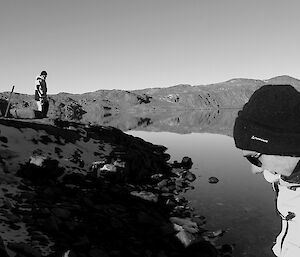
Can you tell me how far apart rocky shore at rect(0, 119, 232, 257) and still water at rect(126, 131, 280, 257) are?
2.54ft

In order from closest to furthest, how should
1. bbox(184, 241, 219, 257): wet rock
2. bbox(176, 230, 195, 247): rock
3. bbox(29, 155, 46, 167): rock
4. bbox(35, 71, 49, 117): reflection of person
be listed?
bbox(184, 241, 219, 257): wet rock, bbox(176, 230, 195, 247): rock, bbox(29, 155, 46, 167): rock, bbox(35, 71, 49, 117): reflection of person

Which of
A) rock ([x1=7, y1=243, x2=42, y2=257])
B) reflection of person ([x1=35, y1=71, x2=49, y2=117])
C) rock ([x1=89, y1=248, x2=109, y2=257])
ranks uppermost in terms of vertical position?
reflection of person ([x1=35, y1=71, x2=49, y2=117])

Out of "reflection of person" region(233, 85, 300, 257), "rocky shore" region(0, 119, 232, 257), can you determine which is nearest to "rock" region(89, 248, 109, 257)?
"rocky shore" region(0, 119, 232, 257)

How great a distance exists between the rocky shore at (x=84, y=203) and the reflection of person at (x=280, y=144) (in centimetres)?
737

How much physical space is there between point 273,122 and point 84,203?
49.5 feet

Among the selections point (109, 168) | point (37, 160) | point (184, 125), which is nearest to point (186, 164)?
point (109, 168)

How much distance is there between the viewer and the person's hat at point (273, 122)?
2041 mm

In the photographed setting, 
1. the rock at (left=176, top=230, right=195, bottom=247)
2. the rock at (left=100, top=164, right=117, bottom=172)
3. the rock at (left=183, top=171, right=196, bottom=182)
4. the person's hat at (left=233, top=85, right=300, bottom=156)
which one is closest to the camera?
the person's hat at (left=233, top=85, right=300, bottom=156)

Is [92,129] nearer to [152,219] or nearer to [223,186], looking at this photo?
[223,186]

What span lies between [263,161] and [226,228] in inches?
645

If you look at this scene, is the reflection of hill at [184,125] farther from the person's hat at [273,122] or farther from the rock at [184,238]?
the person's hat at [273,122]

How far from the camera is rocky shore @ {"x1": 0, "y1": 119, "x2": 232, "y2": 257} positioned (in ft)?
37.7

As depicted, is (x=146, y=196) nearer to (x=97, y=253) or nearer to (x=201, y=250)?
(x=201, y=250)

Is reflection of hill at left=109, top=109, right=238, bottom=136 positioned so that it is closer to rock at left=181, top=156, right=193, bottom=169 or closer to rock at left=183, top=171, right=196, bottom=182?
rock at left=181, top=156, right=193, bottom=169
